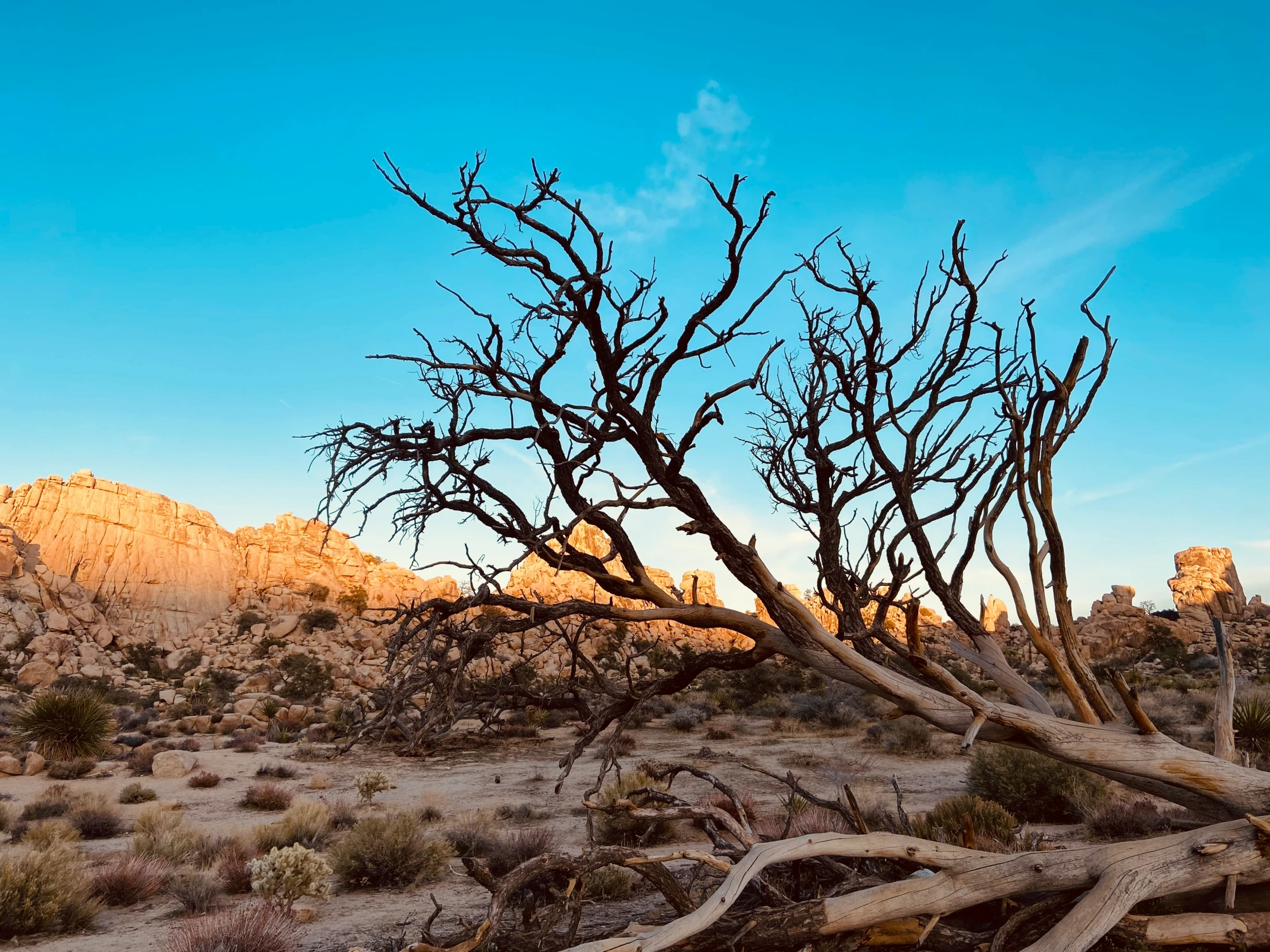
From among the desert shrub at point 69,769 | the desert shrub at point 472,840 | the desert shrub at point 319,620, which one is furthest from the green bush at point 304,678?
the desert shrub at point 472,840

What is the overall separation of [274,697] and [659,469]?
2927cm

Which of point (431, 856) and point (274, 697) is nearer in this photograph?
point (431, 856)

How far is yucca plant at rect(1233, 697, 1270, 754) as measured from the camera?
11648mm

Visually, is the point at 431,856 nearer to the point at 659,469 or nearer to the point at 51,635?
the point at 659,469

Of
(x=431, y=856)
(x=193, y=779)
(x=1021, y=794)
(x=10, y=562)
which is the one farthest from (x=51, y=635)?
(x=1021, y=794)

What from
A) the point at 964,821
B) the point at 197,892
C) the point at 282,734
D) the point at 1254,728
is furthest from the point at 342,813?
the point at 1254,728

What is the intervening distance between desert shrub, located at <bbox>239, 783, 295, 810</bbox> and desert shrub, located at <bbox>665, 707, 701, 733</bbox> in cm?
1105

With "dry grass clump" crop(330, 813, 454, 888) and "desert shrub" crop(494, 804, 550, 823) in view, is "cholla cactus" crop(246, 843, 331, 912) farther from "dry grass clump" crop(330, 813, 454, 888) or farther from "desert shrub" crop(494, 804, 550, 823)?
"desert shrub" crop(494, 804, 550, 823)

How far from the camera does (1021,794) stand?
405 inches

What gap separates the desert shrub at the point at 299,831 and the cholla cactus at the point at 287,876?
9.24 ft

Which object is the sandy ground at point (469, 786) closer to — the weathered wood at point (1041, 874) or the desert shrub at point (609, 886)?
the desert shrub at point (609, 886)

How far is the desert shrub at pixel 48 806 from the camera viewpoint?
438 inches

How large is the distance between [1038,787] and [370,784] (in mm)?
10805

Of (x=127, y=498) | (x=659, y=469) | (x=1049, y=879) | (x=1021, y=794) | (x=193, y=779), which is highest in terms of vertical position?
(x=127, y=498)
